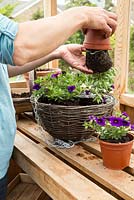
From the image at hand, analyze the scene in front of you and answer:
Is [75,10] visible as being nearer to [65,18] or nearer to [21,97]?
[65,18]

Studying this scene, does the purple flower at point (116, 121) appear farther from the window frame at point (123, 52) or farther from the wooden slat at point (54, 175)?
the window frame at point (123, 52)

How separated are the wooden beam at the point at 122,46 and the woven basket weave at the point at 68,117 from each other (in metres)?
0.57

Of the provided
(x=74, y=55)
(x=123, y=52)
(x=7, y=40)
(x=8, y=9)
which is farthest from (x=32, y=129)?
(x=8, y=9)

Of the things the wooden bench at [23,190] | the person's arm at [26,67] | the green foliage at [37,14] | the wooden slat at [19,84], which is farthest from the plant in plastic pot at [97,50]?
the green foliage at [37,14]

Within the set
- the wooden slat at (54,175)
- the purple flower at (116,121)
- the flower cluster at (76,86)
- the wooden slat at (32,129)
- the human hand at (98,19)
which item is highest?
the human hand at (98,19)

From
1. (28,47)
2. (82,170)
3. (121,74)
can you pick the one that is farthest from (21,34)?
(121,74)

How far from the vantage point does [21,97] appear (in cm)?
176

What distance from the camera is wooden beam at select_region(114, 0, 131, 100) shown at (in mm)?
1719

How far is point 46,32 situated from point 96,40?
317 mm

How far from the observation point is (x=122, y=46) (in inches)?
69.1

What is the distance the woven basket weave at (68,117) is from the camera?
116 cm

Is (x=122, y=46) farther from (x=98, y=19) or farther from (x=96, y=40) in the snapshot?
(x=98, y=19)

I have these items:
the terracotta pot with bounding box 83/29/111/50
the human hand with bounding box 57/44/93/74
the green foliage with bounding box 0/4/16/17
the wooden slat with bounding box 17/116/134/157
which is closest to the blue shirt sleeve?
the terracotta pot with bounding box 83/29/111/50

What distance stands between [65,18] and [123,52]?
938 millimetres
